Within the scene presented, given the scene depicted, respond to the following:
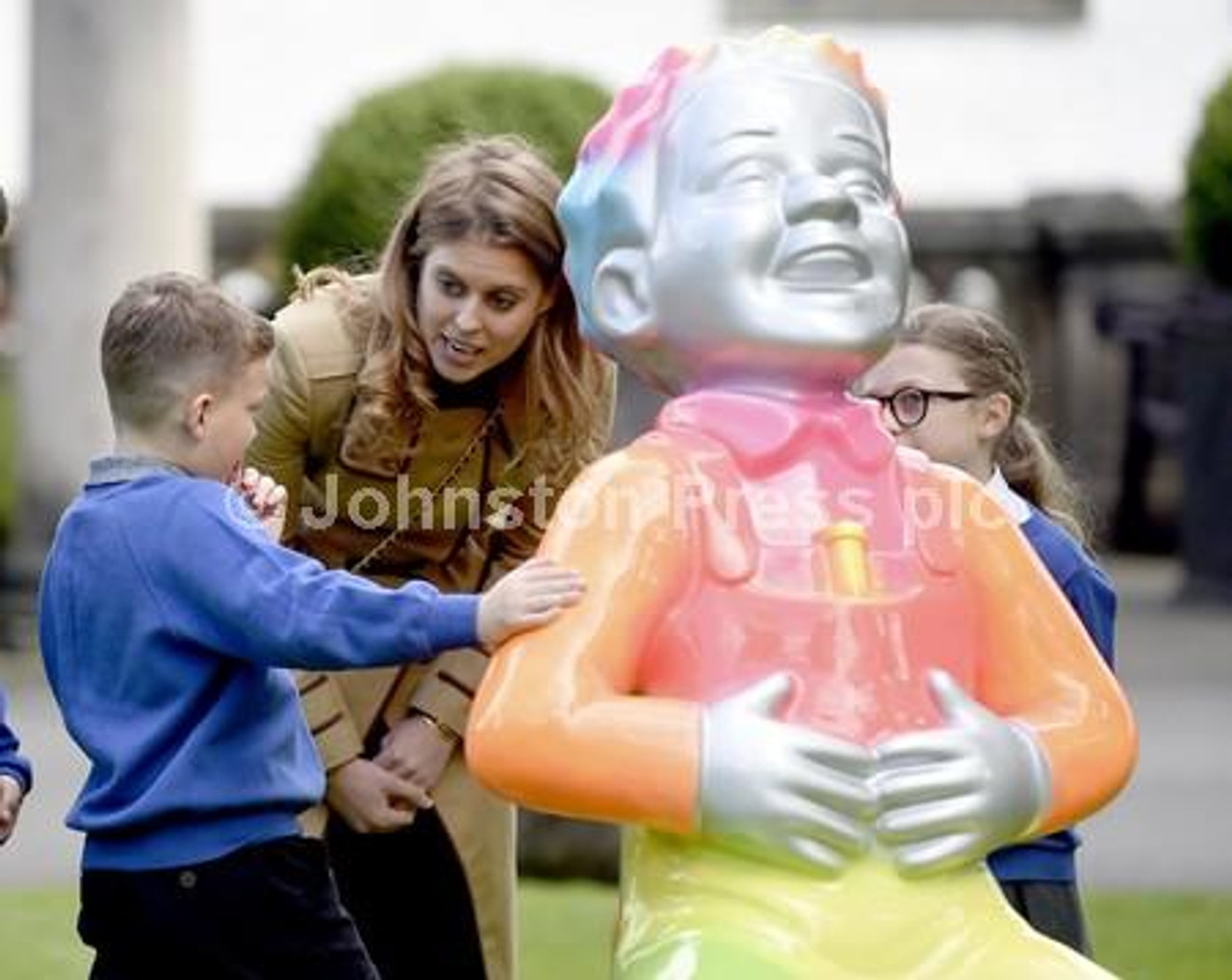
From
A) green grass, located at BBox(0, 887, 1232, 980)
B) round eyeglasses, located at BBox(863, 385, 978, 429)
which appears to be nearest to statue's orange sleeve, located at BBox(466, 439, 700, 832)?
round eyeglasses, located at BBox(863, 385, 978, 429)

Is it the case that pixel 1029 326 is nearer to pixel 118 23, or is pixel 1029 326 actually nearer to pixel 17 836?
pixel 118 23

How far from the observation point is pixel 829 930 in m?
4.30

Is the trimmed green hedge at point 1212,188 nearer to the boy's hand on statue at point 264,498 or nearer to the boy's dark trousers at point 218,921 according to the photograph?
the boy's hand on statue at point 264,498

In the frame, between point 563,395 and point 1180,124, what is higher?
point 563,395

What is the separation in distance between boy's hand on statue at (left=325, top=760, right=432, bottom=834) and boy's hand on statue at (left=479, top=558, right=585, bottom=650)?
88 centimetres

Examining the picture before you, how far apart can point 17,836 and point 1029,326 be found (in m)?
7.28

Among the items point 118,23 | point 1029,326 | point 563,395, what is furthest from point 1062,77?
point 563,395

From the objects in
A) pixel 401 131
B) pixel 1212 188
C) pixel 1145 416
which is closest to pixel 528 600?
pixel 401 131

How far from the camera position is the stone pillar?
1234cm

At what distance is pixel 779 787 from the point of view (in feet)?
13.9

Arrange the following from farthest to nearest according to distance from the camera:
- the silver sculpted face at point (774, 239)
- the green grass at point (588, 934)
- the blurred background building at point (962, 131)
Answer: the blurred background building at point (962, 131) < the green grass at point (588, 934) < the silver sculpted face at point (774, 239)

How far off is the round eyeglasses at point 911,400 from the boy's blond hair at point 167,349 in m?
1.15

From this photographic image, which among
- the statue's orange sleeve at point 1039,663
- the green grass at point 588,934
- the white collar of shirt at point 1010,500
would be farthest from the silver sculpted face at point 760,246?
the green grass at point 588,934

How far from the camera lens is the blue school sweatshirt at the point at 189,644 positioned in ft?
14.6
